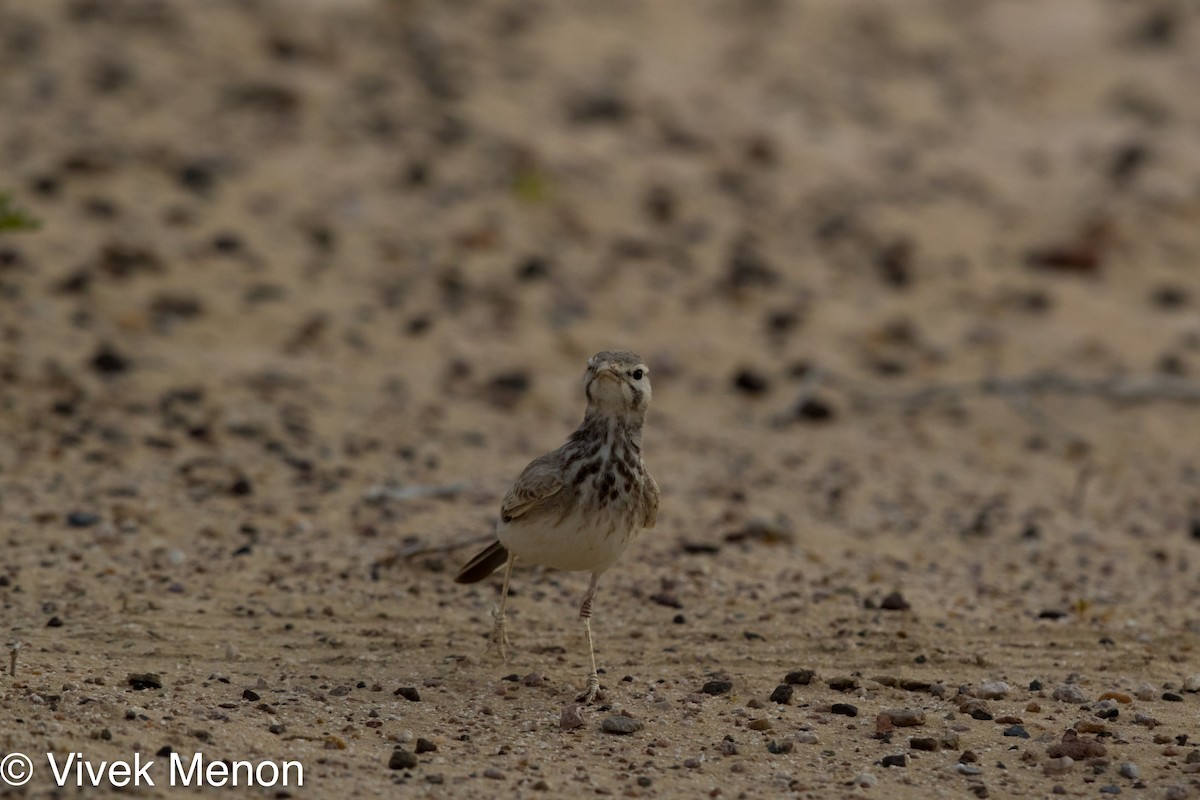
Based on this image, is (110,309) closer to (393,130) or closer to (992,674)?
(393,130)

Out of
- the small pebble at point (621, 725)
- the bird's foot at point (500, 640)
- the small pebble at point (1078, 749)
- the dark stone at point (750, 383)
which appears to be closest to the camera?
the small pebble at point (1078, 749)

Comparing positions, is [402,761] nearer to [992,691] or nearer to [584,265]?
[992,691]

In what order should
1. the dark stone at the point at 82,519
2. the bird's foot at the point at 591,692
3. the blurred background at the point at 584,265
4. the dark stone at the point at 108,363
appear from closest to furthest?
the bird's foot at the point at 591,692 < the dark stone at the point at 82,519 < the blurred background at the point at 584,265 < the dark stone at the point at 108,363

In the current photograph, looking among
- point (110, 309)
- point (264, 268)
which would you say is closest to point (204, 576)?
point (110, 309)

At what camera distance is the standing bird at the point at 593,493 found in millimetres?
6328

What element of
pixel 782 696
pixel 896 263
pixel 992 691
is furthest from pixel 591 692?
pixel 896 263

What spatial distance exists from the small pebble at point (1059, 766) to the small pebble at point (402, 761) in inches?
86.8

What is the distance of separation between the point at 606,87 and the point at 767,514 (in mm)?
7409

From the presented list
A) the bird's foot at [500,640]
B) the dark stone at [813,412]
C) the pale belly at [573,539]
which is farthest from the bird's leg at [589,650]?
the dark stone at [813,412]

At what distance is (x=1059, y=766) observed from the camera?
5633 millimetres

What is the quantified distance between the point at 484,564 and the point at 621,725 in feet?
4.31

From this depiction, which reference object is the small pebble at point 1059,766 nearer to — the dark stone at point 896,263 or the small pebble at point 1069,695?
the small pebble at point 1069,695

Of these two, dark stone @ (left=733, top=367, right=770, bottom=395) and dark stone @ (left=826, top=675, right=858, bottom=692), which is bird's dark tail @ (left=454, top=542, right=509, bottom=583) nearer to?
dark stone @ (left=826, top=675, right=858, bottom=692)

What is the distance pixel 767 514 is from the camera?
28.8 ft
